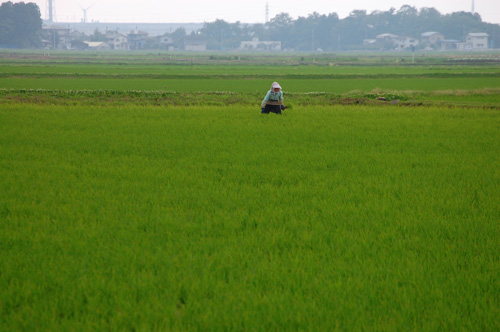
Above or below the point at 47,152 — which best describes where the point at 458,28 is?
above

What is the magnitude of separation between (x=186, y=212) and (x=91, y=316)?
2.05m

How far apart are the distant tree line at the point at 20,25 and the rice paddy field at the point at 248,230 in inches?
3318

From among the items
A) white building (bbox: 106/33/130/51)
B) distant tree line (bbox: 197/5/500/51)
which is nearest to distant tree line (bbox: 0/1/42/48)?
white building (bbox: 106/33/130/51)

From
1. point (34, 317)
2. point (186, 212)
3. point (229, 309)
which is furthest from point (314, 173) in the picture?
point (34, 317)

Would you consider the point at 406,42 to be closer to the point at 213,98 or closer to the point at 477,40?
the point at 477,40

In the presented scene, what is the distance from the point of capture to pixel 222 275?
359cm

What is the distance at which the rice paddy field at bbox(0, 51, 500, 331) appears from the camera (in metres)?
3.09

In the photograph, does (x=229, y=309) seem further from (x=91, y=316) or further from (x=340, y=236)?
(x=340, y=236)

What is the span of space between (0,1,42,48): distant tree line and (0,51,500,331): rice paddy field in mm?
84288

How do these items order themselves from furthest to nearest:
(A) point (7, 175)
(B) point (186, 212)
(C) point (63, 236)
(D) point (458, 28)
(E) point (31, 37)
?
(D) point (458, 28)
(E) point (31, 37)
(A) point (7, 175)
(B) point (186, 212)
(C) point (63, 236)

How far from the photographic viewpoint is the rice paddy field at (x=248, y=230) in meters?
3.09

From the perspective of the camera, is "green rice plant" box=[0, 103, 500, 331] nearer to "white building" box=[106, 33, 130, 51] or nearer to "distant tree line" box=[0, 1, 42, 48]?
"distant tree line" box=[0, 1, 42, 48]

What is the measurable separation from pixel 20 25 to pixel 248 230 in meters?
93.3

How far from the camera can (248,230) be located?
4.51m
